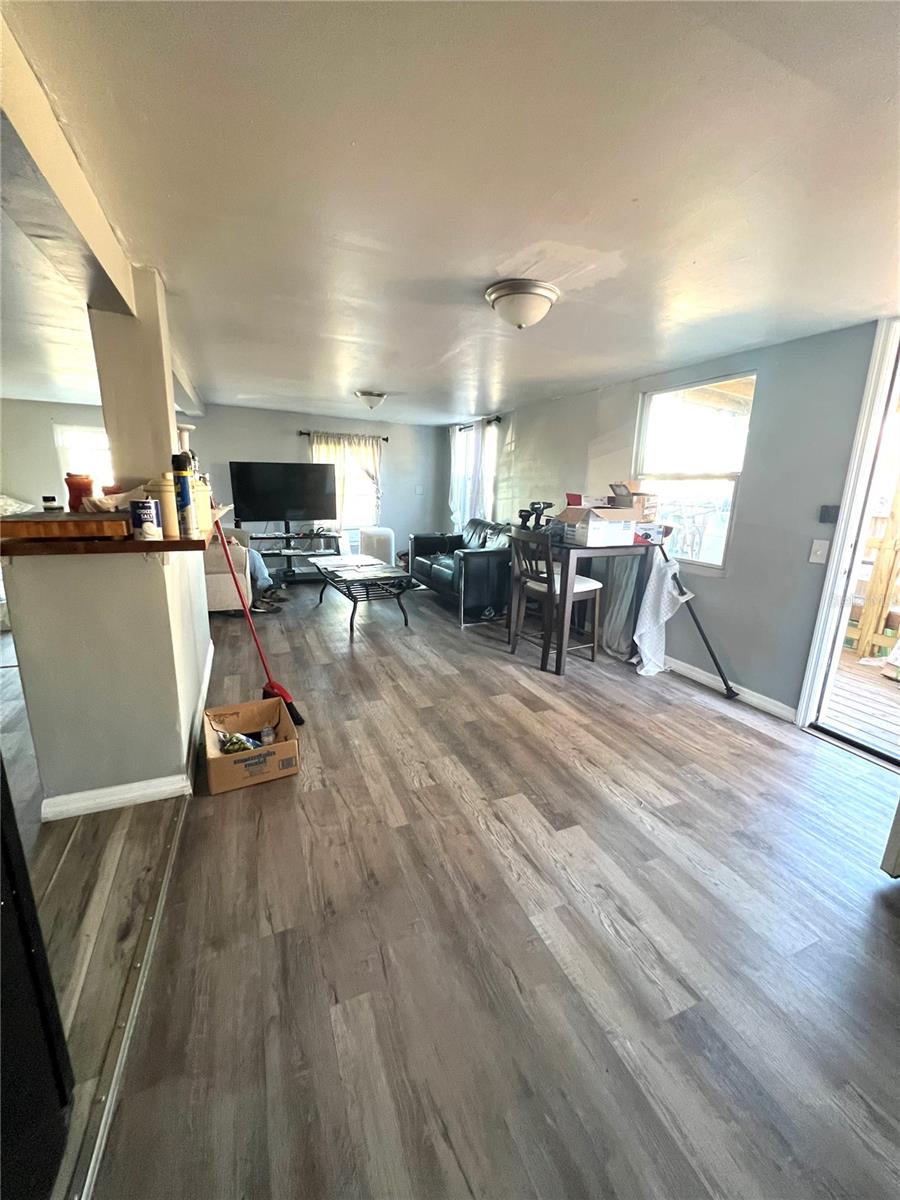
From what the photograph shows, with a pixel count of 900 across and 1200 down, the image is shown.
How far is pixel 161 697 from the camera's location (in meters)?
1.88

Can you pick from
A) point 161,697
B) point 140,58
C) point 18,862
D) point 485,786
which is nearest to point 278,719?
point 161,697

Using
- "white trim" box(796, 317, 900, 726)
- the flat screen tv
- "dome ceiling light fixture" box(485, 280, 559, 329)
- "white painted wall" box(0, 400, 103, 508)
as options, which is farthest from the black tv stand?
"white trim" box(796, 317, 900, 726)

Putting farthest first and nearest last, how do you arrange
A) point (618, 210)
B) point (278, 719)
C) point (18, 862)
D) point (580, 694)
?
point (580, 694) < point (278, 719) < point (618, 210) < point (18, 862)

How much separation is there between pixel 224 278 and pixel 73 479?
1071mm

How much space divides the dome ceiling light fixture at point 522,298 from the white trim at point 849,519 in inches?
65.6

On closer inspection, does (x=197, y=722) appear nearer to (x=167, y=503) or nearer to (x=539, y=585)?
(x=167, y=503)

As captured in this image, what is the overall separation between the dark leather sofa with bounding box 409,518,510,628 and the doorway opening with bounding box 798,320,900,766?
97.9 inches

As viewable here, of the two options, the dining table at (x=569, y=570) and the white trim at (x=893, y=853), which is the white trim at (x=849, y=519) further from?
the white trim at (x=893, y=853)

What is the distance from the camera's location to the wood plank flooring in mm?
2566

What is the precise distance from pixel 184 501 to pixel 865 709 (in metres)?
3.95

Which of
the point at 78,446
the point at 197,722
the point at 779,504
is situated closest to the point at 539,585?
the point at 779,504

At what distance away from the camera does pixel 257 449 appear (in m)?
6.08

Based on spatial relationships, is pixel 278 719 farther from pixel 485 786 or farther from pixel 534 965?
pixel 534 965

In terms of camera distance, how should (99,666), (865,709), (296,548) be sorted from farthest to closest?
(296,548), (865,709), (99,666)
